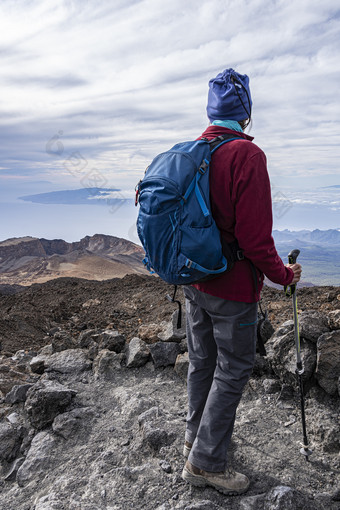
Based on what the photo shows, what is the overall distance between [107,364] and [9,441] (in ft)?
5.31

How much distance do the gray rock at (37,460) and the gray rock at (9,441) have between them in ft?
0.77

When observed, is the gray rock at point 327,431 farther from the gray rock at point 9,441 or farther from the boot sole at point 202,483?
the gray rock at point 9,441

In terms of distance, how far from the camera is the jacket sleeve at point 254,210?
2.73 metres

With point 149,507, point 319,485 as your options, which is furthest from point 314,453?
point 149,507

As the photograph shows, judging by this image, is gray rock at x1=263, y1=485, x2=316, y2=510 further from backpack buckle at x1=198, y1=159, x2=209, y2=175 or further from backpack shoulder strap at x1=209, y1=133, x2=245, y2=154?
backpack shoulder strap at x1=209, y1=133, x2=245, y2=154

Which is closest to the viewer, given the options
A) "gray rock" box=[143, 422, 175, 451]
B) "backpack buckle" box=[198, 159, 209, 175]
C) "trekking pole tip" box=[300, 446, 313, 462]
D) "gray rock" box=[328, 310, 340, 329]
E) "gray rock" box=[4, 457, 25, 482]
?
"backpack buckle" box=[198, 159, 209, 175]

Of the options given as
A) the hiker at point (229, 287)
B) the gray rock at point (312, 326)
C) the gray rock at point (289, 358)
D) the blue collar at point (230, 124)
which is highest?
the blue collar at point (230, 124)

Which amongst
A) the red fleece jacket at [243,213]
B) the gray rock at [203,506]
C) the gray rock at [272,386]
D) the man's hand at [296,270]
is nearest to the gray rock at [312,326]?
the gray rock at [272,386]

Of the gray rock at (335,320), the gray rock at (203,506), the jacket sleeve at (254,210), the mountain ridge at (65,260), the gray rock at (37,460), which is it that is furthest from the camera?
the mountain ridge at (65,260)

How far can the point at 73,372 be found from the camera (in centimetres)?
574

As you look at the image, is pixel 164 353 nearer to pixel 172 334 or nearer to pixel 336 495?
pixel 172 334

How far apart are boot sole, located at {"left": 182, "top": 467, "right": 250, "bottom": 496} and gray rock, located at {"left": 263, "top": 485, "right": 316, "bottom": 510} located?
0.80ft

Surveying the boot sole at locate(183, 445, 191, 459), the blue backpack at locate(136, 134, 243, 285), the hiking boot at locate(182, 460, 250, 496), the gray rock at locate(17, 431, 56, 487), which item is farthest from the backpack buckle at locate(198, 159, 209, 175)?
the gray rock at locate(17, 431, 56, 487)

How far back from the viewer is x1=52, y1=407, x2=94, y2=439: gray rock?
14.3 feet
